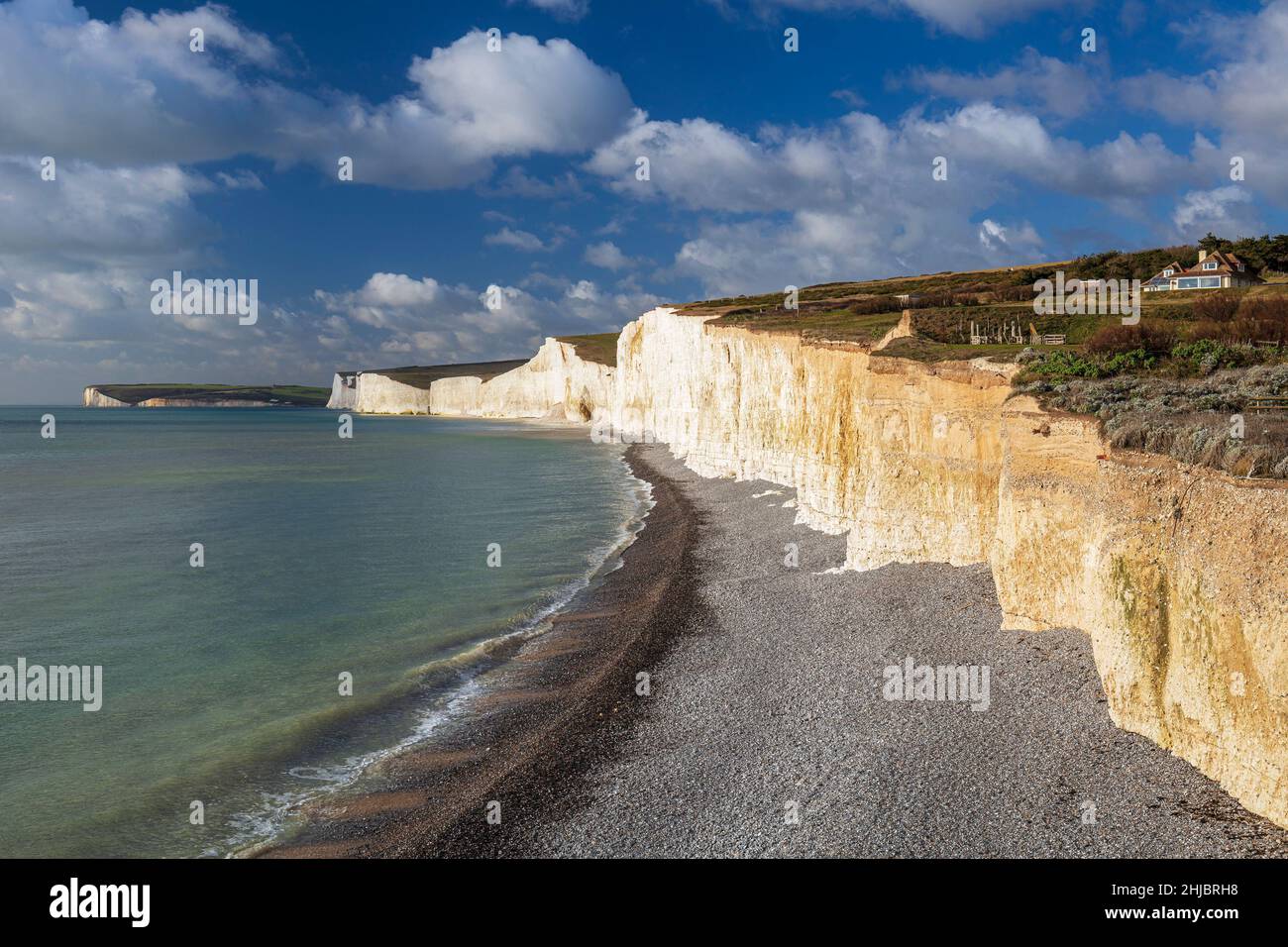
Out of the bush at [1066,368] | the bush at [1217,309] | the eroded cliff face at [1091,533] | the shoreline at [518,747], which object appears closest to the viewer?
the eroded cliff face at [1091,533]

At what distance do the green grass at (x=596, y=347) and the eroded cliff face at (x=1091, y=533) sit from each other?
85368 mm

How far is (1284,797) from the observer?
7270 mm

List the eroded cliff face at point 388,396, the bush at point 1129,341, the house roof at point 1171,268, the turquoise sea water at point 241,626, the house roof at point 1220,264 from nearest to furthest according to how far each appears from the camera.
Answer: the turquoise sea water at point 241,626, the bush at point 1129,341, the house roof at point 1220,264, the house roof at point 1171,268, the eroded cliff face at point 388,396

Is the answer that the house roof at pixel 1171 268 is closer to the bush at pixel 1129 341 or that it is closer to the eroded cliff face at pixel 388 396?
the bush at pixel 1129 341

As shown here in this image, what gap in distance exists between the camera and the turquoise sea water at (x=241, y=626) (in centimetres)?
1086

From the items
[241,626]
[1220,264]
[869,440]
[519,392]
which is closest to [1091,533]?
[869,440]

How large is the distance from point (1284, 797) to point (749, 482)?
1167 inches

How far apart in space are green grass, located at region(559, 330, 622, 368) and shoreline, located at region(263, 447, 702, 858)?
91.4 meters

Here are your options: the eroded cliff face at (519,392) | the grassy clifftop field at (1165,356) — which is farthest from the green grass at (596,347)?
the grassy clifftop field at (1165,356)

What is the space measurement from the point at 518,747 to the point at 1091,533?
28.2 feet

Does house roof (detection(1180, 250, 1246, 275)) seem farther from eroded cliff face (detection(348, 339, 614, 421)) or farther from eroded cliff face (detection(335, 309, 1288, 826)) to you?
eroded cliff face (detection(348, 339, 614, 421))
